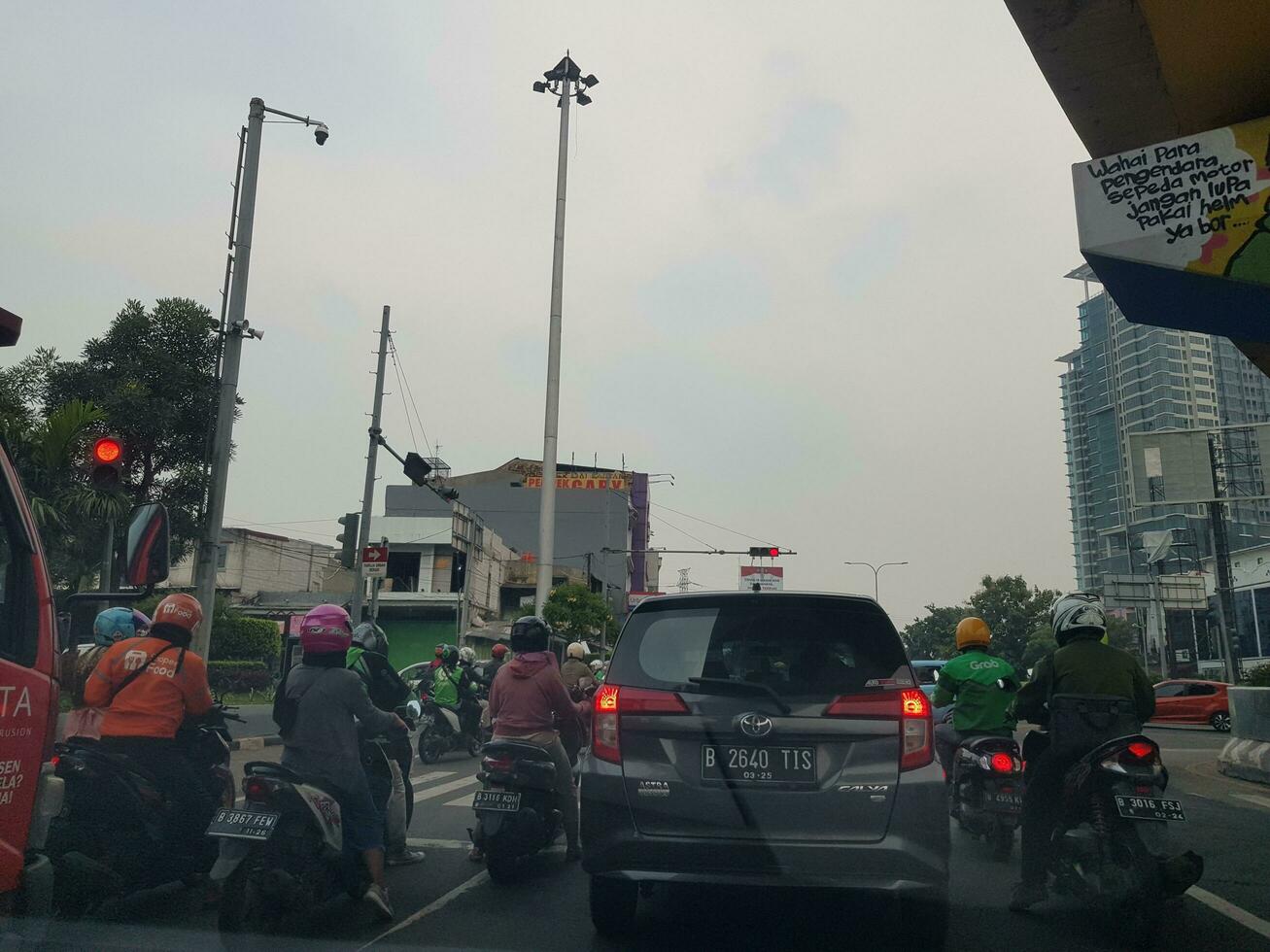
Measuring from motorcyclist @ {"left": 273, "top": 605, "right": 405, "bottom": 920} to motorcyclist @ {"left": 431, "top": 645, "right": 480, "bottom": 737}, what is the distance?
10.7 m

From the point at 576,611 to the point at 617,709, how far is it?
48.6 m

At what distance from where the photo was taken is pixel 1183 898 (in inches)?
247

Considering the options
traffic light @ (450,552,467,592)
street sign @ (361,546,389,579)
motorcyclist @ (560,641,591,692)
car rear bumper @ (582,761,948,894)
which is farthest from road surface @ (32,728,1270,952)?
traffic light @ (450,552,467,592)

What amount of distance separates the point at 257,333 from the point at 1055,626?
11879mm

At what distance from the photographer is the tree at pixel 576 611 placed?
171 ft

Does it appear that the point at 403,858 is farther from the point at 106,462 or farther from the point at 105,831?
the point at 106,462

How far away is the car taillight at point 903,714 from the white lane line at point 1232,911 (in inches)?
89.0

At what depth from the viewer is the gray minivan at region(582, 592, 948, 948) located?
14.6 ft

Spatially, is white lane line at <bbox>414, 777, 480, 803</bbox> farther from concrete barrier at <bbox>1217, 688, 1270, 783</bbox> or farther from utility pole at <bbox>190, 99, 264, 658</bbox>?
concrete barrier at <bbox>1217, 688, 1270, 783</bbox>

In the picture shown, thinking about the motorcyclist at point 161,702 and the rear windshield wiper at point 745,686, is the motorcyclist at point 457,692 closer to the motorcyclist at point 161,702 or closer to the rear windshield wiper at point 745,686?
the motorcyclist at point 161,702

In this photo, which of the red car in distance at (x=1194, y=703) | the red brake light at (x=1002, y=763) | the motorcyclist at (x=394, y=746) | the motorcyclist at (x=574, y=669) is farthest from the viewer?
the red car in distance at (x=1194, y=703)

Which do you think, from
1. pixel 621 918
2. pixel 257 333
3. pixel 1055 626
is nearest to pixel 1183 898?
pixel 1055 626

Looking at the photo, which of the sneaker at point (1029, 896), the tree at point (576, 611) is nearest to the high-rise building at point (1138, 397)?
the tree at point (576, 611)

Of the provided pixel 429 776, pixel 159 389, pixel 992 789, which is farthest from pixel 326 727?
pixel 159 389
